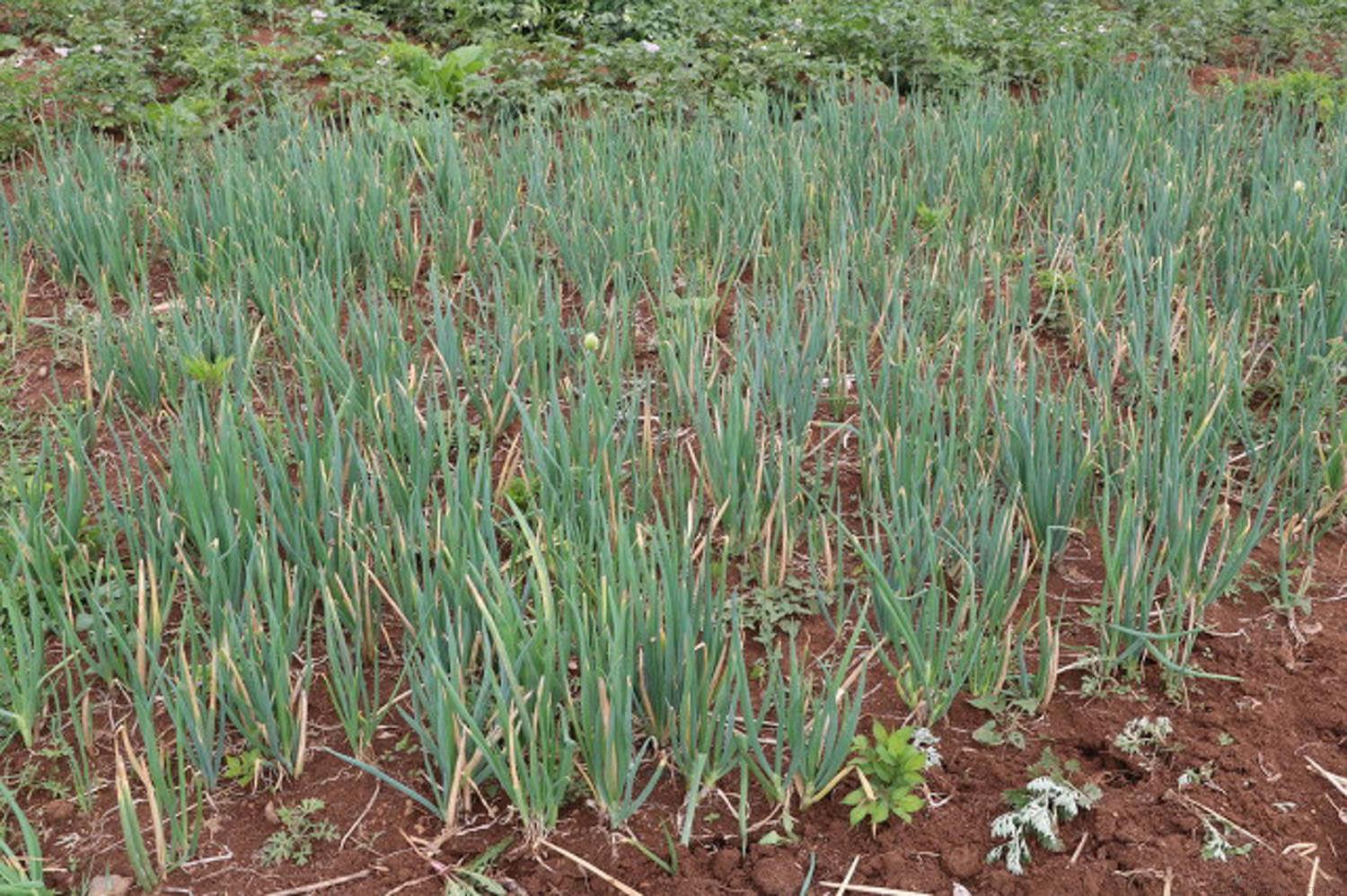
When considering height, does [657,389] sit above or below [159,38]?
below

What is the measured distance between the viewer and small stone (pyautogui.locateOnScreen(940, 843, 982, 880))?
1891 millimetres

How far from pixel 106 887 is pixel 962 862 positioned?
1115 millimetres

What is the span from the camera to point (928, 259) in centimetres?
369

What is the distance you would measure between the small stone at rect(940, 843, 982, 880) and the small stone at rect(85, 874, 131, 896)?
107 cm

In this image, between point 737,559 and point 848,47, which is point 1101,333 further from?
point 848,47

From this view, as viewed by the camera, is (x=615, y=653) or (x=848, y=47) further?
(x=848, y=47)

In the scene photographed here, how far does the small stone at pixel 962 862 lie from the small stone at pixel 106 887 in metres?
1.07

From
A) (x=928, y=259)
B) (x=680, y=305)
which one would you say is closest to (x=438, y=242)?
(x=680, y=305)

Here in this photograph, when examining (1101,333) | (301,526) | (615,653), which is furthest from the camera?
(1101,333)

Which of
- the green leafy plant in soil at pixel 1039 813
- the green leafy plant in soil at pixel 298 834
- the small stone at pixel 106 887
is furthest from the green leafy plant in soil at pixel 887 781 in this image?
the small stone at pixel 106 887

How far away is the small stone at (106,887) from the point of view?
6.07 feet

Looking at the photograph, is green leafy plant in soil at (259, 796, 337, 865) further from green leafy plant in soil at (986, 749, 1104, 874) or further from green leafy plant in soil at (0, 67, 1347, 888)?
green leafy plant in soil at (986, 749, 1104, 874)

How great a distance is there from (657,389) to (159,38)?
3468mm

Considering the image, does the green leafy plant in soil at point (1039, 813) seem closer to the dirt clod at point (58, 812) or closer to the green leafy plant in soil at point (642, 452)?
the green leafy plant in soil at point (642, 452)
